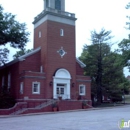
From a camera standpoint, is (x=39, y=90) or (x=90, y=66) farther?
(x=90, y=66)

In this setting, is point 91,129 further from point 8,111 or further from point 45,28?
point 45,28

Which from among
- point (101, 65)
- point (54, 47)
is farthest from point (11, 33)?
point (101, 65)

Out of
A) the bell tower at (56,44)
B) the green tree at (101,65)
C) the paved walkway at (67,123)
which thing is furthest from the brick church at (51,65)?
the paved walkway at (67,123)

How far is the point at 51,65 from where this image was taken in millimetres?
32688

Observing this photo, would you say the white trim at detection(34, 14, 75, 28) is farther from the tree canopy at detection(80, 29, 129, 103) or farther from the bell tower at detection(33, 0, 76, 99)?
the tree canopy at detection(80, 29, 129, 103)

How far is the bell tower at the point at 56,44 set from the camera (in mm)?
32562

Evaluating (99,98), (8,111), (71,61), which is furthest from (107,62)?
(8,111)

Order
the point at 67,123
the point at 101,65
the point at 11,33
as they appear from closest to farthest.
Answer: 1. the point at 67,123
2. the point at 11,33
3. the point at 101,65

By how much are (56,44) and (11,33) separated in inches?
246

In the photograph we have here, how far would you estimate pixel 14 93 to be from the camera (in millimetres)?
33875

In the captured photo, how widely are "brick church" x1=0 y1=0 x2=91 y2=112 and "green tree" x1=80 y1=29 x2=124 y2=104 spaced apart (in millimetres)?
5125

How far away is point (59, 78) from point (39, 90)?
10.9 feet

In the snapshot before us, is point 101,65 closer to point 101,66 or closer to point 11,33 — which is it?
point 101,66

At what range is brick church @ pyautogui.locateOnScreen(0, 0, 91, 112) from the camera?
31.5 meters
